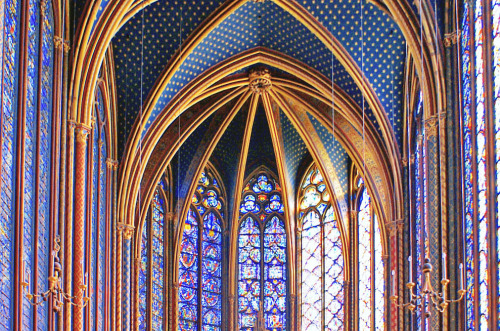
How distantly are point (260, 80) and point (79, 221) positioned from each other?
9229 millimetres

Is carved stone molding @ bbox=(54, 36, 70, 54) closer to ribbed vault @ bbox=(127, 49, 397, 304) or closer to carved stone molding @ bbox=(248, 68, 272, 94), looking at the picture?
ribbed vault @ bbox=(127, 49, 397, 304)

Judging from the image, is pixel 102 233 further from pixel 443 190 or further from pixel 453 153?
pixel 453 153

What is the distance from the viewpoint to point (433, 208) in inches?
963

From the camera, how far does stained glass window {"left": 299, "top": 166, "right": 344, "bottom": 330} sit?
3509 cm

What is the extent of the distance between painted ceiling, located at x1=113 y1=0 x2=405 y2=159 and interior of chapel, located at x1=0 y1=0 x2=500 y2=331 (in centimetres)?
5

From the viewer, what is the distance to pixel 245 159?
35188mm

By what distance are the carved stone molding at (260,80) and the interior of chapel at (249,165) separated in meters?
0.07

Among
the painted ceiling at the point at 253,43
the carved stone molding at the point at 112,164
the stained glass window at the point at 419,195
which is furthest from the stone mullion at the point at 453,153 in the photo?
the carved stone molding at the point at 112,164

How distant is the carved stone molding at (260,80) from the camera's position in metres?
32.2

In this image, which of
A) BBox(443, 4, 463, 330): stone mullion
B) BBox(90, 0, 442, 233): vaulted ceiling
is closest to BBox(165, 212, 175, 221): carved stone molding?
BBox(90, 0, 442, 233): vaulted ceiling

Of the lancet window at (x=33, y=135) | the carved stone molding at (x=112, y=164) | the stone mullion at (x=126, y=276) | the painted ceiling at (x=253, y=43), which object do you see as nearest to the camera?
the lancet window at (x=33, y=135)

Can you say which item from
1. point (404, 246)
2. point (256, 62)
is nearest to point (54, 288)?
point (404, 246)

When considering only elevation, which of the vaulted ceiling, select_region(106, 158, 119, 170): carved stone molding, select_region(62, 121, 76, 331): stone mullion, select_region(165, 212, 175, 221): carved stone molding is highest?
the vaulted ceiling

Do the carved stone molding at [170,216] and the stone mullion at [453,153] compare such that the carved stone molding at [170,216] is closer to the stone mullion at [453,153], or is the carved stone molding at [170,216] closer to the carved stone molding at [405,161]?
the carved stone molding at [405,161]
